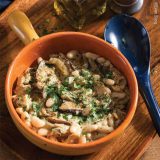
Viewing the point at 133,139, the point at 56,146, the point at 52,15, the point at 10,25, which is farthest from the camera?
the point at 52,15

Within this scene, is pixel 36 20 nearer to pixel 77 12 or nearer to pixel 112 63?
pixel 77 12

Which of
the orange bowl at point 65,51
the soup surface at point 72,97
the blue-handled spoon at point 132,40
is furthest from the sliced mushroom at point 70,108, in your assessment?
the blue-handled spoon at point 132,40

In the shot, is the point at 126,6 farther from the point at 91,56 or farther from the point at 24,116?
the point at 24,116

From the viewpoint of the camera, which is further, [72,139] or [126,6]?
[126,6]

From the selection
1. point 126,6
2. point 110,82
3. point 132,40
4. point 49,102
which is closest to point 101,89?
point 110,82

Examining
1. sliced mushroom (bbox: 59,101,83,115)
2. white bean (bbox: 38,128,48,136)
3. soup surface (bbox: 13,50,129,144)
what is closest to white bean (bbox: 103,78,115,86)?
soup surface (bbox: 13,50,129,144)

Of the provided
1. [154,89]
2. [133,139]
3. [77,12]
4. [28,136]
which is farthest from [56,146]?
[77,12]

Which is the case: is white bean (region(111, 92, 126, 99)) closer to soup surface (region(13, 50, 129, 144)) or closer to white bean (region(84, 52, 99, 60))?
soup surface (region(13, 50, 129, 144))
